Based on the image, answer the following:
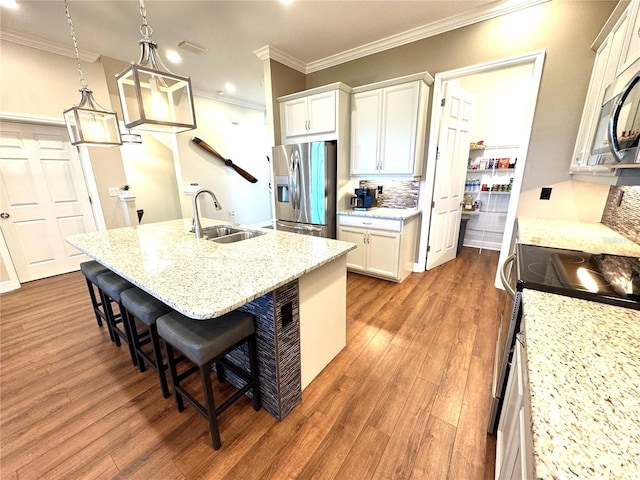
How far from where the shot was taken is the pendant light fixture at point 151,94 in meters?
1.49

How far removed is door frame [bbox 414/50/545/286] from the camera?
2.45 m

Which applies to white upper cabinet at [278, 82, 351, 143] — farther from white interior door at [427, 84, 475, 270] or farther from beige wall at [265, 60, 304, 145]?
white interior door at [427, 84, 475, 270]

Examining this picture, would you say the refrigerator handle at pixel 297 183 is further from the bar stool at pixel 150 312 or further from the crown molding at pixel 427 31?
the bar stool at pixel 150 312

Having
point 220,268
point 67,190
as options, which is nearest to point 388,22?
point 220,268

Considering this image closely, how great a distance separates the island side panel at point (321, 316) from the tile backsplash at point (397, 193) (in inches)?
81.7

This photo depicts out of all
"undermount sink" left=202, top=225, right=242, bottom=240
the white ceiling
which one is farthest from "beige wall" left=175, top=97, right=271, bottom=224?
"undermount sink" left=202, top=225, right=242, bottom=240

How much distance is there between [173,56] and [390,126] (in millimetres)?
3106

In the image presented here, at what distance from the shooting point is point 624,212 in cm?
192

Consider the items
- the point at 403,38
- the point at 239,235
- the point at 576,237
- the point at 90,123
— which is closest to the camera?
the point at 576,237

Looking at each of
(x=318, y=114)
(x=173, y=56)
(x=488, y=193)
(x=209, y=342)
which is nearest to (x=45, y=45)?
(x=173, y=56)

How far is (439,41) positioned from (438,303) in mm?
2914

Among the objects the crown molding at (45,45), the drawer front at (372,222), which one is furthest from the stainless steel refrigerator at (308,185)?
the crown molding at (45,45)

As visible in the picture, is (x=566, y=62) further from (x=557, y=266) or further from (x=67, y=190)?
(x=67, y=190)

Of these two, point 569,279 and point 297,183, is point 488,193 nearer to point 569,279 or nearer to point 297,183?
point 297,183
